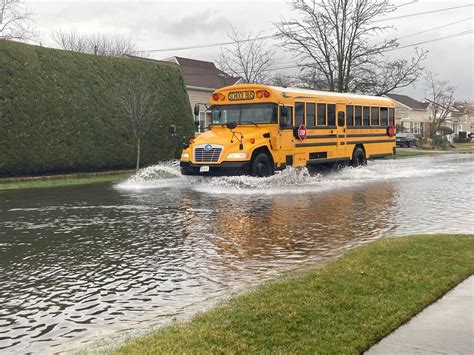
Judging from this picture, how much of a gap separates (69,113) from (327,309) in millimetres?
16990

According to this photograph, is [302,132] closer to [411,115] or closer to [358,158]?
[358,158]

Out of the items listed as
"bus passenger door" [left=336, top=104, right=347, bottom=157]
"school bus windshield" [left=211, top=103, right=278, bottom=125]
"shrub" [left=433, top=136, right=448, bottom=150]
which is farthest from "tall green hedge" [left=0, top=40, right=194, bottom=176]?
"shrub" [left=433, top=136, right=448, bottom=150]

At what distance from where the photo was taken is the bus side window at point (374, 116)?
2007 centimetres

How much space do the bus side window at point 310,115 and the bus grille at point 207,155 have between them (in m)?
3.58

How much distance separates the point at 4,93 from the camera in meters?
17.2

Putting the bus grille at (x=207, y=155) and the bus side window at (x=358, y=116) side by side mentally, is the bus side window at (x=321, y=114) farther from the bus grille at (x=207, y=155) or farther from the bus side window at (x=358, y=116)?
the bus grille at (x=207, y=155)

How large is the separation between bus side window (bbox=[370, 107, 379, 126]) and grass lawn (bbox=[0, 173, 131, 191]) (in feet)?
32.6

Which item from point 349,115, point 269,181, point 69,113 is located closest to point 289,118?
point 269,181

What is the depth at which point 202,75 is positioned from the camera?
40.5m

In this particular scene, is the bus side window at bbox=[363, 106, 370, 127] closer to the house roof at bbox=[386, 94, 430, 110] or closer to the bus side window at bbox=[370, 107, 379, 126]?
the bus side window at bbox=[370, 107, 379, 126]

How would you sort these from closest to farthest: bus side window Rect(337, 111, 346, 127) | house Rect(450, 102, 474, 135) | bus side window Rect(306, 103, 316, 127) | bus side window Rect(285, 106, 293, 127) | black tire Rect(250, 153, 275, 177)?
black tire Rect(250, 153, 275, 177) → bus side window Rect(285, 106, 293, 127) → bus side window Rect(306, 103, 316, 127) → bus side window Rect(337, 111, 346, 127) → house Rect(450, 102, 474, 135)

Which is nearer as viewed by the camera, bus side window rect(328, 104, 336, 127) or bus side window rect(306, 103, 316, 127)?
bus side window rect(306, 103, 316, 127)

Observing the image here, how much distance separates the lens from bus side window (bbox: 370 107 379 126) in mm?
20070

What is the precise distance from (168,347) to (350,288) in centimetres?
205
